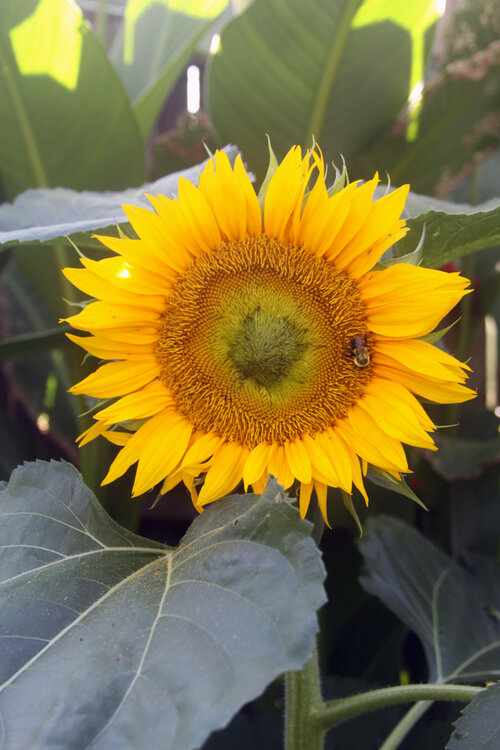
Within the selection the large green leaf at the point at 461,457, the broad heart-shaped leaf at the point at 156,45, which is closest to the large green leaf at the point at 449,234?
the large green leaf at the point at 461,457

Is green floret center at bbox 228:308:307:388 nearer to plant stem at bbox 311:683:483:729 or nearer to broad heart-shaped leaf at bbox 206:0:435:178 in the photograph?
plant stem at bbox 311:683:483:729

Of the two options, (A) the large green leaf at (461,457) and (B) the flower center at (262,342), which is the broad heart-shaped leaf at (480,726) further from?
(A) the large green leaf at (461,457)

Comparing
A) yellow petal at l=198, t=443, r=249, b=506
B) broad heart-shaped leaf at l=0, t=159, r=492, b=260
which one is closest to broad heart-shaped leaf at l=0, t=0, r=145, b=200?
broad heart-shaped leaf at l=0, t=159, r=492, b=260

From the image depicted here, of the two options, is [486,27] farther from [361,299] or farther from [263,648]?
[263,648]

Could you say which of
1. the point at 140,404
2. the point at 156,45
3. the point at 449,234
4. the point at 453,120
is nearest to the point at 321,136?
the point at 453,120

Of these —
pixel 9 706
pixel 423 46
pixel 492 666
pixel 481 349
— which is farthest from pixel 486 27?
pixel 9 706

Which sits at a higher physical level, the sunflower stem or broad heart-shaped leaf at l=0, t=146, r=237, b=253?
broad heart-shaped leaf at l=0, t=146, r=237, b=253

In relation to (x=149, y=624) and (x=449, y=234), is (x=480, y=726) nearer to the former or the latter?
(x=149, y=624)
